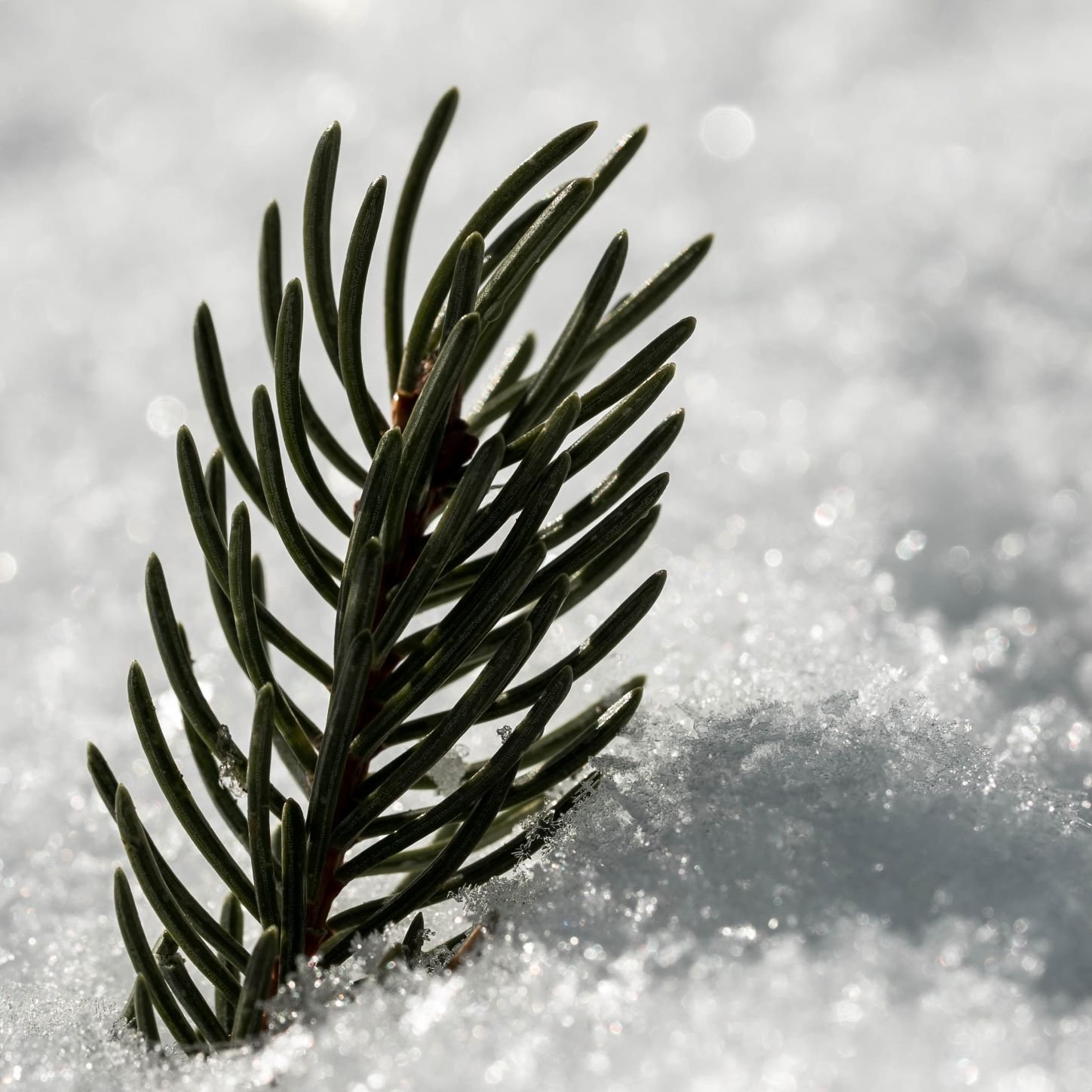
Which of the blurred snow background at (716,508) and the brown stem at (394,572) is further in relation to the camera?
the brown stem at (394,572)

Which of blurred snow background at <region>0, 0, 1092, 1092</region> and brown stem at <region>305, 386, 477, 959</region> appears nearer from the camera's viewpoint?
blurred snow background at <region>0, 0, 1092, 1092</region>

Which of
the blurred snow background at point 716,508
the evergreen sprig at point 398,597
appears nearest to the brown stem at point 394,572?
the evergreen sprig at point 398,597

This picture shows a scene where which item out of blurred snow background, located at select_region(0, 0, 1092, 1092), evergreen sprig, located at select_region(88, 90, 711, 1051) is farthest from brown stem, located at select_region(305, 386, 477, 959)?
blurred snow background, located at select_region(0, 0, 1092, 1092)

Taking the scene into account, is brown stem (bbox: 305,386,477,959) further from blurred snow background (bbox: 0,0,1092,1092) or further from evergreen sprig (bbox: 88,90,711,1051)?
blurred snow background (bbox: 0,0,1092,1092)

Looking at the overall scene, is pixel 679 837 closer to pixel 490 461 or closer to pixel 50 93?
pixel 490 461

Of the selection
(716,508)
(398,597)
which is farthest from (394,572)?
(716,508)

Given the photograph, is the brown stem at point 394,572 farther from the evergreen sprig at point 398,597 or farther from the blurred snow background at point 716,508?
the blurred snow background at point 716,508

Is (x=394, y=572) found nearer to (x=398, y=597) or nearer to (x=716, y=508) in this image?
(x=398, y=597)
